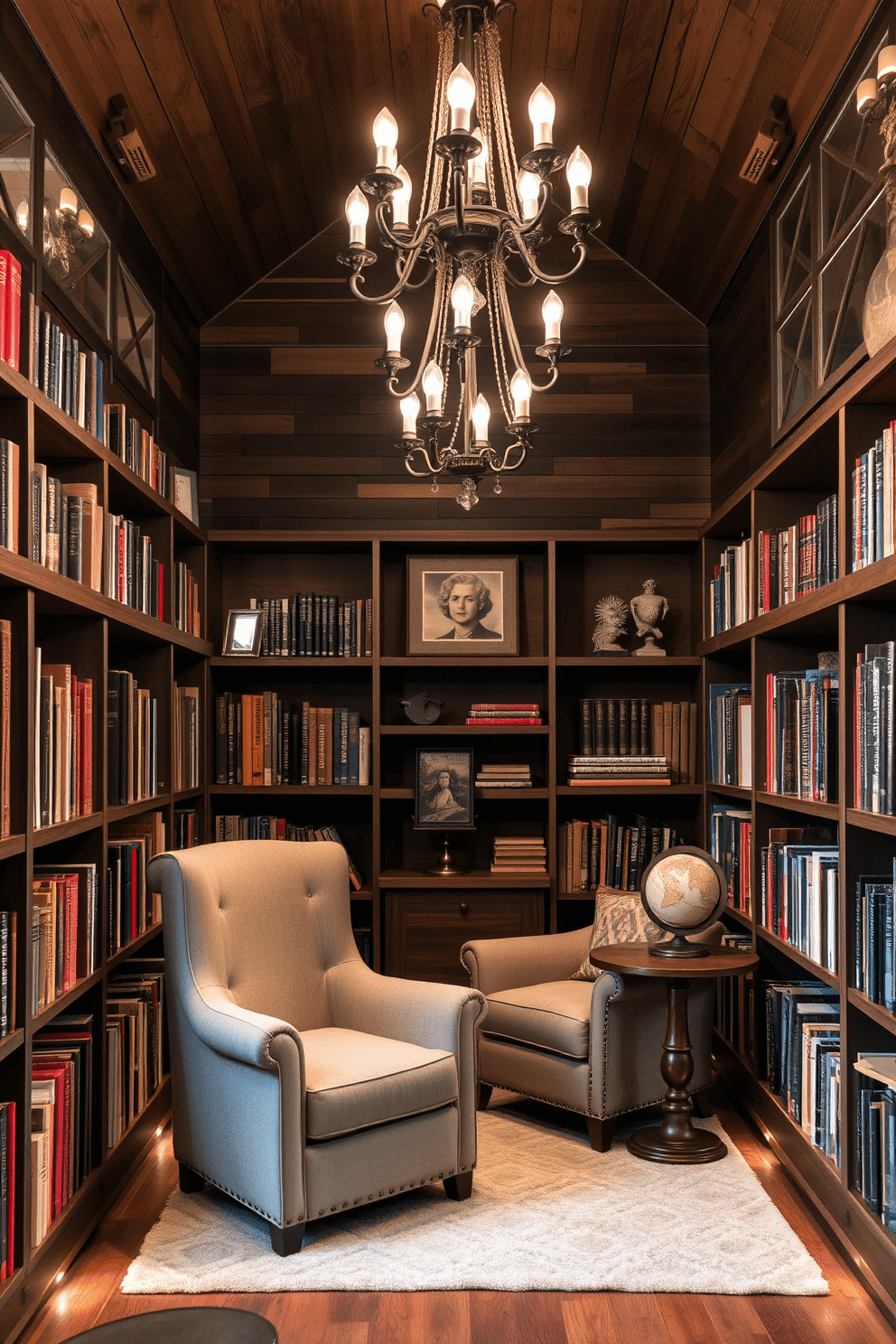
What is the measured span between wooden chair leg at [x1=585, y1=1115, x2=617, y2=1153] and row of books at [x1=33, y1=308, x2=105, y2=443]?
250cm

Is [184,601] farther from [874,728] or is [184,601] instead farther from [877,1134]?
[877,1134]

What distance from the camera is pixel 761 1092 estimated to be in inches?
140

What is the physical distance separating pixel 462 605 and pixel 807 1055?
7.74 feet

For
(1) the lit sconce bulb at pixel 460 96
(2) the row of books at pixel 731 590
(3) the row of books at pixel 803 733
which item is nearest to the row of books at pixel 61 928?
(1) the lit sconce bulb at pixel 460 96

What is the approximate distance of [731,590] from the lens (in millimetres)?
4195

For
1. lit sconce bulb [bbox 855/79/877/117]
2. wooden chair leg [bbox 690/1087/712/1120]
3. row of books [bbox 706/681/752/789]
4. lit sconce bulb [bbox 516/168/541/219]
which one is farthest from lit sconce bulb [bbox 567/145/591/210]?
wooden chair leg [bbox 690/1087/712/1120]

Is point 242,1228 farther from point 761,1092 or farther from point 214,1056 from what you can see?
point 761,1092

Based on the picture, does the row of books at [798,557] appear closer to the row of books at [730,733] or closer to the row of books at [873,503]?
the row of books at [873,503]

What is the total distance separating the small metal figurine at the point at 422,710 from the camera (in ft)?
15.4

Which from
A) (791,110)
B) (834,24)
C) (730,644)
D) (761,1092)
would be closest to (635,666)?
(730,644)

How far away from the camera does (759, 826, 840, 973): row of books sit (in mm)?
2918

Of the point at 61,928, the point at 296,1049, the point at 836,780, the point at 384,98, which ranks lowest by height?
the point at 296,1049

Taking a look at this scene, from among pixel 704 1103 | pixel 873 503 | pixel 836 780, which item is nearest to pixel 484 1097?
pixel 704 1103

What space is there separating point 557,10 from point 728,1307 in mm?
3737
